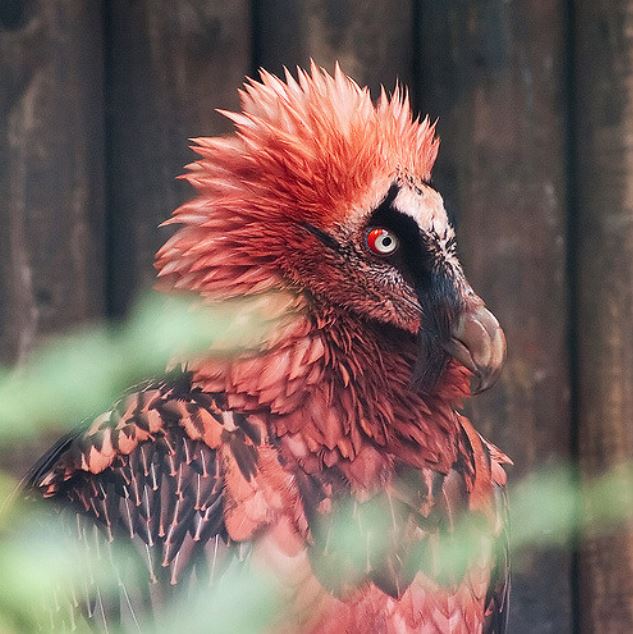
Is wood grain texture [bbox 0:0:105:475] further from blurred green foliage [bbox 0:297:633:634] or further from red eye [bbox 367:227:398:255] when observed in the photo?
blurred green foliage [bbox 0:297:633:634]

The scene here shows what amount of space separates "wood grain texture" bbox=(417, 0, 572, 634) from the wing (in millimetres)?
761

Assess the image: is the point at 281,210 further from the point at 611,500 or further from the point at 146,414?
the point at 611,500

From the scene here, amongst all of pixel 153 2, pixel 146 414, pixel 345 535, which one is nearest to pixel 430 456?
pixel 345 535

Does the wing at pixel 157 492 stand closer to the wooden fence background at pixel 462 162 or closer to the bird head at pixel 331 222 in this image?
the bird head at pixel 331 222

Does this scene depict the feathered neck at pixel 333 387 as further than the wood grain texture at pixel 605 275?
No

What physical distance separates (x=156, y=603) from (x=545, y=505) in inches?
17.3

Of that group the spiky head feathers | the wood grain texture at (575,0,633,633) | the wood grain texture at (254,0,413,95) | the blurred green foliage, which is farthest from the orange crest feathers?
the wood grain texture at (575,0,633,633)

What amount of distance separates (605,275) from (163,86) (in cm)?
74

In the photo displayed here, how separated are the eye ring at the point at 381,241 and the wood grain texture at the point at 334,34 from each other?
0.60 m

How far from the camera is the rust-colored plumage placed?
1133 mm

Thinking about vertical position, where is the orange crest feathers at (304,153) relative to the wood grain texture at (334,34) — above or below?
below

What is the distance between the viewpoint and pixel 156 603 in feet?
3.52

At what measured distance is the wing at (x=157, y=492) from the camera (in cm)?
109

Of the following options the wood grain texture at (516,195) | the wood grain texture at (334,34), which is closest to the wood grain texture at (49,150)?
the wood grain texture at (334,34)
